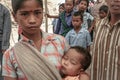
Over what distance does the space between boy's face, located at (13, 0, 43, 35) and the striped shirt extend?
70cm

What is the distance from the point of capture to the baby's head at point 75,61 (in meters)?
2.33

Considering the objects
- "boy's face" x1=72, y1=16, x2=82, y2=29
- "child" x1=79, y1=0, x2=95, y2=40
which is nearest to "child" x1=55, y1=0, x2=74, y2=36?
"child" x1=79, y1=0, x2=95, y2=40

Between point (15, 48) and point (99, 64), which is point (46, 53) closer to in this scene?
point (15, 48)

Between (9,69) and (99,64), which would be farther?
(99,64)

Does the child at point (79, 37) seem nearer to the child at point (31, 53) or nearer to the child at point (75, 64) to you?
the child at point (75, 64)

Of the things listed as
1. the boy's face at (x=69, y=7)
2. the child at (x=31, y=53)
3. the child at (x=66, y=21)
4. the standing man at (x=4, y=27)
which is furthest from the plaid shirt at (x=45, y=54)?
the boy's face at (x=69, y=7)

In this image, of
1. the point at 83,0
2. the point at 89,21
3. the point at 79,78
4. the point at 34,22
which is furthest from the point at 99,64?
the point at 83,0

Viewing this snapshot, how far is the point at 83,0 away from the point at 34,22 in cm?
568

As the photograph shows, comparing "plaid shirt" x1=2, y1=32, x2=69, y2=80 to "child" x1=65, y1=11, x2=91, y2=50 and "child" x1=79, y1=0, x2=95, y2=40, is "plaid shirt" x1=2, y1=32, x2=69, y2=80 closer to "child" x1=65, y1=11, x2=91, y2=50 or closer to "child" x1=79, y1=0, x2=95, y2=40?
"child" x1=65, y1=11, x2=91, y2=50

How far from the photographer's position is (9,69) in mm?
2090

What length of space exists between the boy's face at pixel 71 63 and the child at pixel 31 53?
146 mm

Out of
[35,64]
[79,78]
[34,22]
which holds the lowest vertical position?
[79,78]

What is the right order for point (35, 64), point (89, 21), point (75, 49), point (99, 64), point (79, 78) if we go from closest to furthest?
1. point (35, 64)
2. point (79, 78)
3. point (75, 49)
4. point (99, 64)
5. point (89, 21)

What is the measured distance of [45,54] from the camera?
2.12 meters
